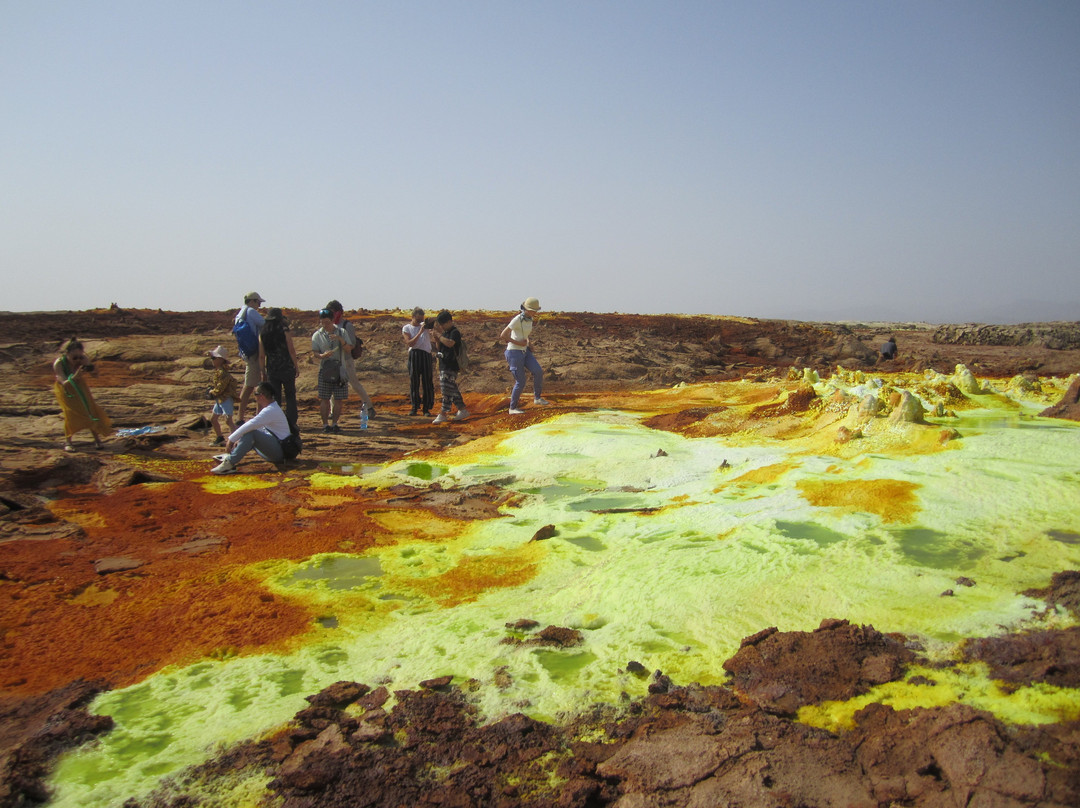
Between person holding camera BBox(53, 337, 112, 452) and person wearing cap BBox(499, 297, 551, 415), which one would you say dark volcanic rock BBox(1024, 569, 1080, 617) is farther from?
person holding camera BBox(53, 337, 112, 452)

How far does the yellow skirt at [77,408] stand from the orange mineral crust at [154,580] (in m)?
2.68

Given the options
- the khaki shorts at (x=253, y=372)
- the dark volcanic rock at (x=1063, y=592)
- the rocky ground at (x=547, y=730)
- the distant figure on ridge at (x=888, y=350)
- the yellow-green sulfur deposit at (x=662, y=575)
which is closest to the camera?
the rocky ground at (x=547, y=730)

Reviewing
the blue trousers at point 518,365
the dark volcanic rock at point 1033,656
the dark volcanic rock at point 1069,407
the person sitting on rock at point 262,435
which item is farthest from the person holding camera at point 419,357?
the dark volcanic rock at point 1033,656

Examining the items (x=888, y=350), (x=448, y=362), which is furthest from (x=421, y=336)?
(x=888, y=350)

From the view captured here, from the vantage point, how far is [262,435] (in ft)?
23.8

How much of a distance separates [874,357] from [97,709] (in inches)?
805

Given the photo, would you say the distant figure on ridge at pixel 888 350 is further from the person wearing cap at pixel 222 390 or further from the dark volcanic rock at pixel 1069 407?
the person wearing cap at pixel 222 390

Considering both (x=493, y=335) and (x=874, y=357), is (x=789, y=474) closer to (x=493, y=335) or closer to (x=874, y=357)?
(x=493, y=335)

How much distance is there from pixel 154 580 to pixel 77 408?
5.54 metres

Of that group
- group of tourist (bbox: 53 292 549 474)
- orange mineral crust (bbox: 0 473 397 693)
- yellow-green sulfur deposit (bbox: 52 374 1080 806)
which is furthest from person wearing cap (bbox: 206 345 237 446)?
orange mineral crust (bbox: 0 473 397 693)

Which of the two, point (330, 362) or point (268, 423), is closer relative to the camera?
point (268, 423)

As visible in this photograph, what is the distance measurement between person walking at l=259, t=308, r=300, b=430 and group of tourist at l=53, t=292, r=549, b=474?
0.04ft

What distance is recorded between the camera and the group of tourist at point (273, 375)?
289 inches

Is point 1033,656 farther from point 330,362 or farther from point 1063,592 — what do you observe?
point 330,362
